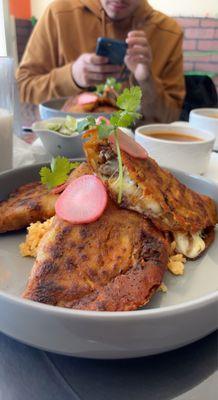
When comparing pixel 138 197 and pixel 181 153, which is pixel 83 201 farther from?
pixel 181 153

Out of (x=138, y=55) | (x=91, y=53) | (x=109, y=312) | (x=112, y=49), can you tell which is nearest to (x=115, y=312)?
(x=109, y=312)

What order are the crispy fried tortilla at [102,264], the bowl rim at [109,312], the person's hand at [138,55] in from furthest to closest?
the person's hand at [138,55], the crispy fried tortilla at [102,264], the bowl rim at [109,312]

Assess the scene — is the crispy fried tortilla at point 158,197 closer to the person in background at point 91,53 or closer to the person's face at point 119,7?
the person in background at point 91,53

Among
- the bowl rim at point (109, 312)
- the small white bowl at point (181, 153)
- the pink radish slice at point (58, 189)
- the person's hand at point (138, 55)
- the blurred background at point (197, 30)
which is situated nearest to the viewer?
the bowl rim at point (109, 312)

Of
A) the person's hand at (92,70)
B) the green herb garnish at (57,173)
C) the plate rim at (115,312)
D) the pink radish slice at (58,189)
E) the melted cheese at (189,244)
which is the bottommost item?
the melted cheese at (189,244)

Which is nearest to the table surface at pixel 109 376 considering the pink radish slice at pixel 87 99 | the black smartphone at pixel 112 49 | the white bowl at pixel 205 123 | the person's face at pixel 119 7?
the white bowl at pixel 205 123

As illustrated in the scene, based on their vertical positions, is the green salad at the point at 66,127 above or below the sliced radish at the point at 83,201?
below

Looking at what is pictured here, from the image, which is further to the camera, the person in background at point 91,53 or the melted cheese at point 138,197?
the person in background at point 91,53

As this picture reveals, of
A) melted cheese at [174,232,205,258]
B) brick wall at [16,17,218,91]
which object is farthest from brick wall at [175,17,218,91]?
melted cheese at [174,232,205,258]
